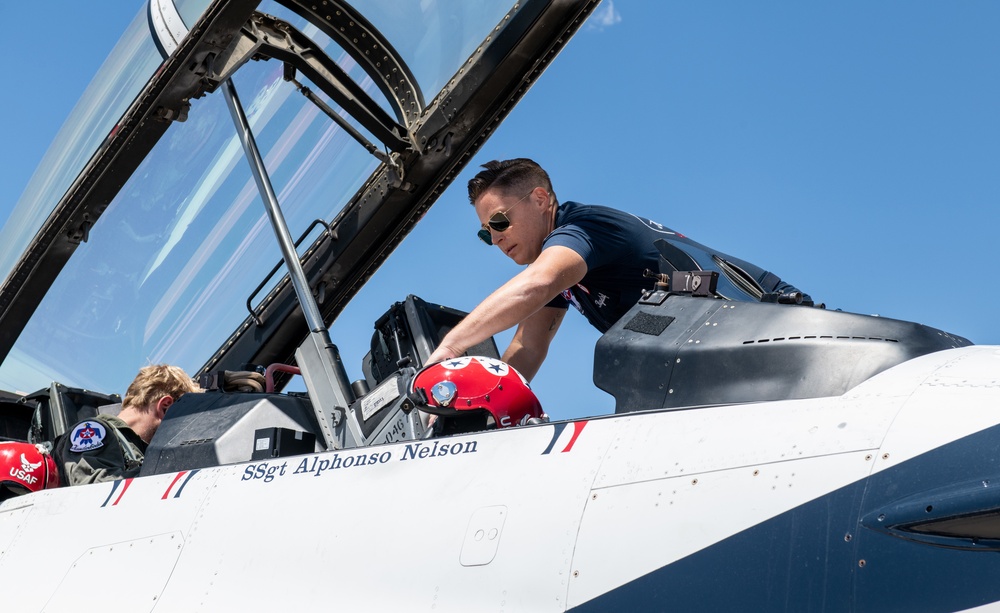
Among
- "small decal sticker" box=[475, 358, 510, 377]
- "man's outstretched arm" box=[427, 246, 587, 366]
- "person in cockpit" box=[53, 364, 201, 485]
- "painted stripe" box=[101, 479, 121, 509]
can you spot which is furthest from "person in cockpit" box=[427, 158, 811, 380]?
"person in cockpit" box=[53, 364, 201, 485]

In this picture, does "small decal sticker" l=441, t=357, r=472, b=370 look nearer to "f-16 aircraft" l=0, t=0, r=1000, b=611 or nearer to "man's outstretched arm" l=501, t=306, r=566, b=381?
"f-16 aircraft" l=0, t=0, r=1000, b=611

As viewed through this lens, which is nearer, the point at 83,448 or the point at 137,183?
the point at 83,448

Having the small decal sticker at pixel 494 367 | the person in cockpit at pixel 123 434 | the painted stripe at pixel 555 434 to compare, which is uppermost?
the painted stripe at pixel 555 434

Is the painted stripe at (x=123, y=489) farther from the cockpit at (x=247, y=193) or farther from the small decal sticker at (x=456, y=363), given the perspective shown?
the small decal sticker at (x=456, y=363)

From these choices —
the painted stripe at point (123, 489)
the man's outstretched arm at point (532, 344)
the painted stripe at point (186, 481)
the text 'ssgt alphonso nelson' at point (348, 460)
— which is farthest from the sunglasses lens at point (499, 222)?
the painted stripe at point (123, 489)

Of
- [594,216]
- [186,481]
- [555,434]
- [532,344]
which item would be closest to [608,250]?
[594,216]

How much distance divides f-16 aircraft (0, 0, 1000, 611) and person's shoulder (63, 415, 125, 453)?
171 millimetres

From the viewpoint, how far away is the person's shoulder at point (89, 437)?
14.0 ft

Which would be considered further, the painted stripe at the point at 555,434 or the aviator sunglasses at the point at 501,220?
the aviator sunglasses at the point at 501,220

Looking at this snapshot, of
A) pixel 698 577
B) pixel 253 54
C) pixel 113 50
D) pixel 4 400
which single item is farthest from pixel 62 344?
pixel 698 577

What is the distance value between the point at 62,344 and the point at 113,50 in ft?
5.00

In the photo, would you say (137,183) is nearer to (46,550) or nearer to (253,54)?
(253,54)

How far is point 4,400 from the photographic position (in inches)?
221

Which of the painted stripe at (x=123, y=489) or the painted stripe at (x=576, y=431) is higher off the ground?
the painted stripe at (x=576, y=431)
